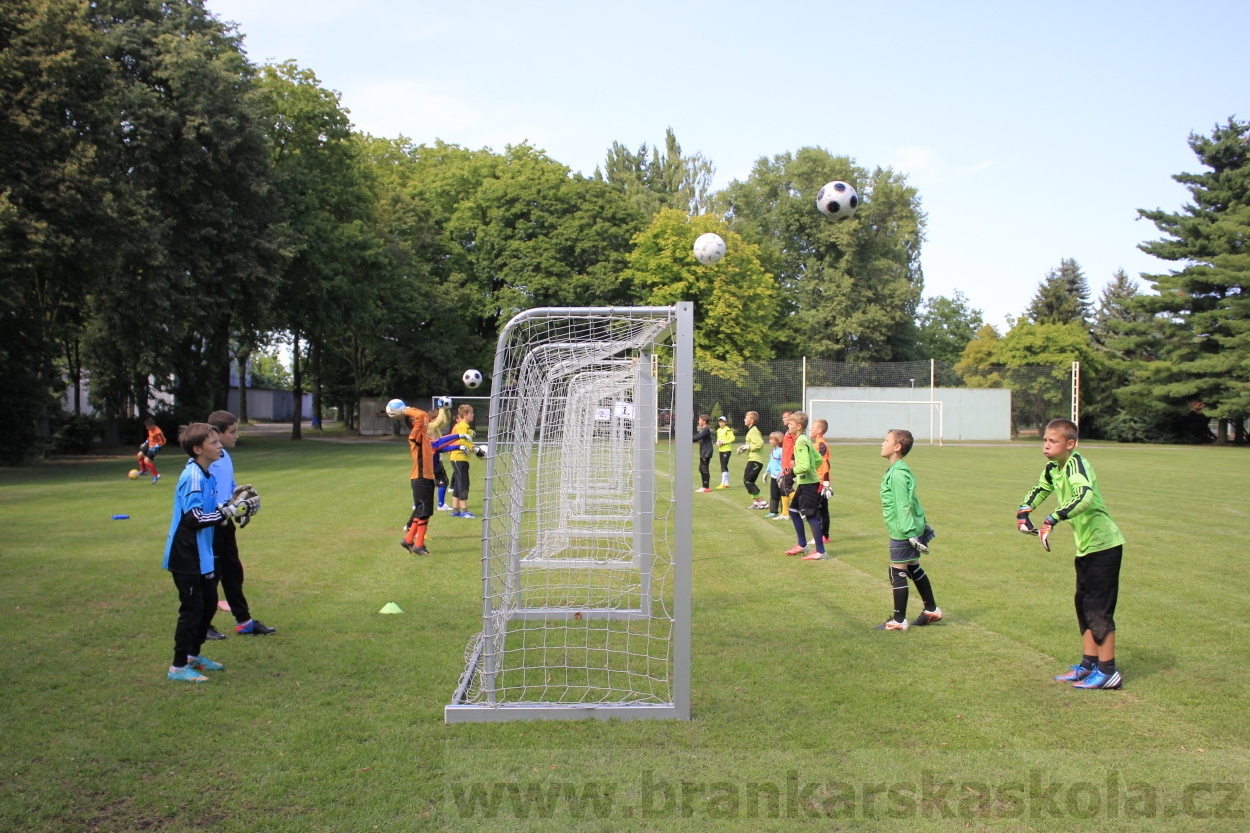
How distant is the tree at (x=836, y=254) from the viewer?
55938mm

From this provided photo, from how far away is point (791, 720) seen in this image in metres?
5.09

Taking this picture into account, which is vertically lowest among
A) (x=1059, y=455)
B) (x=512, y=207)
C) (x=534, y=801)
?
(x=534, y=801)

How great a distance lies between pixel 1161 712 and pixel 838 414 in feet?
123

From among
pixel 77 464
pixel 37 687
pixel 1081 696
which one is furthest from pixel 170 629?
pixel 77 464

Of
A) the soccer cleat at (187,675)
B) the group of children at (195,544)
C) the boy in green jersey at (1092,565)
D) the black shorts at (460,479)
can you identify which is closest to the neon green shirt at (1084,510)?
the boy in green jersey at (1092,565)

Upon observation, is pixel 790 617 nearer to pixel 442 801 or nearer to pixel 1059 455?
pixel 1059 455

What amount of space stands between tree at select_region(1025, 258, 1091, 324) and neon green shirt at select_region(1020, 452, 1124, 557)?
187 ft

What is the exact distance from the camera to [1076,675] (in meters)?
5.84

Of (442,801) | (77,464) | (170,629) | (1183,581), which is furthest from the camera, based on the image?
(77,464)

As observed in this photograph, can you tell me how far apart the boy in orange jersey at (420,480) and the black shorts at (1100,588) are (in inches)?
283

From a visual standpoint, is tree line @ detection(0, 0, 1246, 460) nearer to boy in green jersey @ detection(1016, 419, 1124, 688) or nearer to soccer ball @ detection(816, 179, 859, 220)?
soccer ball @ detection(816, 179, 859, 220)

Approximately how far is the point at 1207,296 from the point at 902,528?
46.8 metres

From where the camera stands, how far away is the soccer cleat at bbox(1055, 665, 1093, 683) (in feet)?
19.0

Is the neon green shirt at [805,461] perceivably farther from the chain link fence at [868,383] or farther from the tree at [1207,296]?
the tree at [1207,296]
